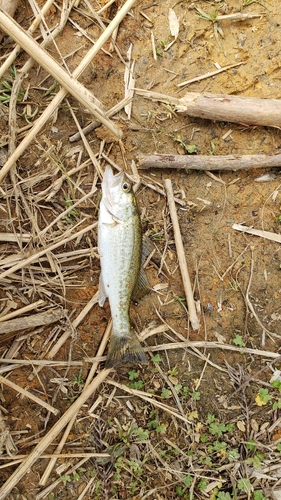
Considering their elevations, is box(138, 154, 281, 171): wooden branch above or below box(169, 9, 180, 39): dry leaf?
below

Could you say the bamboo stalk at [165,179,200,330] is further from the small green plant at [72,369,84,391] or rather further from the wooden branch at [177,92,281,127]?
the small green plant at [72,369,84,391]

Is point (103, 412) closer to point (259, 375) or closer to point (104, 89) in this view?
point (259, 375)

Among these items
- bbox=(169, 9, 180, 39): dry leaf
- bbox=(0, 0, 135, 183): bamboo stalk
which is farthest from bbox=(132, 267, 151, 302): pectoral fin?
bbox=(169, 9, 180, 39): dry leaf

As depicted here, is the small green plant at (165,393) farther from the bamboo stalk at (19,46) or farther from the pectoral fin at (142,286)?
the bamboo stalk at (19,46)

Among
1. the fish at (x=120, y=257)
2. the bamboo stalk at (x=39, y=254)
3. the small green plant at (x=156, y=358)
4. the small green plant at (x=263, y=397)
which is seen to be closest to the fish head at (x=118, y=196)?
the fish at (x=120, y=257)

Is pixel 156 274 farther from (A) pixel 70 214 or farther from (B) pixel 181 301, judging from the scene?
(A) pixel 70 214

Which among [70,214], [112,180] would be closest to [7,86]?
[70,214]

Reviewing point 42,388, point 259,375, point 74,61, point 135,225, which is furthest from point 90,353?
point 74,61
